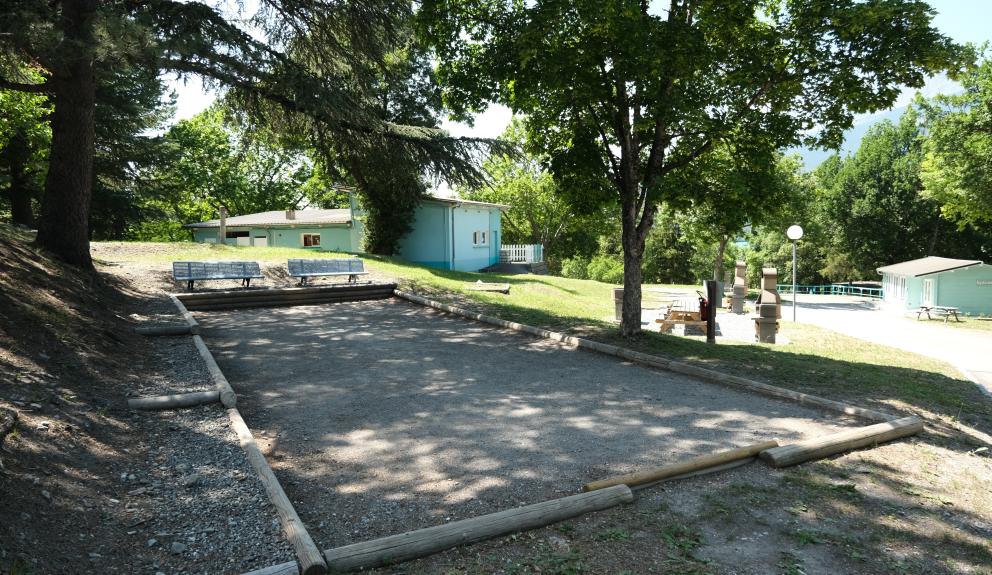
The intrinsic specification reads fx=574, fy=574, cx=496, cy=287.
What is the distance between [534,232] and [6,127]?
36355 mm

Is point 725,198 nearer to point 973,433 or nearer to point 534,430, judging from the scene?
point 973,433

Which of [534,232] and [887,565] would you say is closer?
[887,565]

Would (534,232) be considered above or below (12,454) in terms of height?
above

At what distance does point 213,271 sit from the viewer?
15.4m

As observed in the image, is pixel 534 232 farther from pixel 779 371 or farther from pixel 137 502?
pixel 137 502

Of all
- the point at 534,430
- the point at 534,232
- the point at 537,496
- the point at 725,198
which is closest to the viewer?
the point at 537,496

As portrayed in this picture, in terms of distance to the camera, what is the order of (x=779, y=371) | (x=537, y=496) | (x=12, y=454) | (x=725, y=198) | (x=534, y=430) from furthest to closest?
(x=725, y=198)
(x=779, y=371)
(x=534, y=430)
(x=537, y=496)
(x=12, y=454)

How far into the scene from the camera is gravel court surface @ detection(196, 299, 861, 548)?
4.48 meters

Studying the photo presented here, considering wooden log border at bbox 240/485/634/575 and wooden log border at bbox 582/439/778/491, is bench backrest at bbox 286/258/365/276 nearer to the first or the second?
wooden log border at bbox 582/439/778/491

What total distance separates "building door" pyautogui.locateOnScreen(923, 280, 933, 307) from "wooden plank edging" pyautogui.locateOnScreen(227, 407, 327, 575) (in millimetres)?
36861

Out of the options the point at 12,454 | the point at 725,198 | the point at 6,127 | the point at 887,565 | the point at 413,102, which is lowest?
the point at 887,565

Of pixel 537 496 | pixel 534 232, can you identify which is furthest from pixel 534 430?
pixel 534 232

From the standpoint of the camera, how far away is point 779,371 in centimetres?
880

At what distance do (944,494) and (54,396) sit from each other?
7783mm
